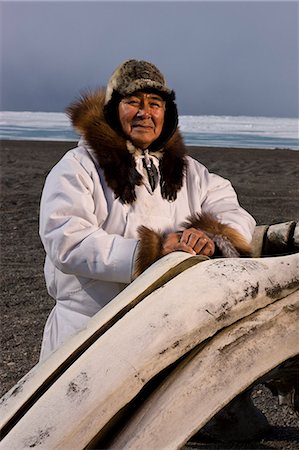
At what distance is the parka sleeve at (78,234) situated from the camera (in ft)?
7.52

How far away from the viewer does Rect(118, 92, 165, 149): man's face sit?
2.61 m

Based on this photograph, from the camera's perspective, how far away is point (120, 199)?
2527mm

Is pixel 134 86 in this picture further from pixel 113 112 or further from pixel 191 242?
pixel 191 242

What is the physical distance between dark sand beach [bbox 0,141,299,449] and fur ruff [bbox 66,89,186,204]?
1.10 meters

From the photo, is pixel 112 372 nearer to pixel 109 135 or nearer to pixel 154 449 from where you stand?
pixel 154 449

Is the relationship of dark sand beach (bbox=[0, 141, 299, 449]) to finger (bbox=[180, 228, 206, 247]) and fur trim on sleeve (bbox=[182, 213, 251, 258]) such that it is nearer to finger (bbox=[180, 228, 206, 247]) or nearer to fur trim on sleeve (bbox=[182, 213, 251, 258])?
fur trim on sleeve (bbox=[182, 213, 251, 258])

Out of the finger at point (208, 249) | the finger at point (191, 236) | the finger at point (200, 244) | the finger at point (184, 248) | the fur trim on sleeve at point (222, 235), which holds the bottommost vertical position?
the fur trim on sleeve at point (222, 235)

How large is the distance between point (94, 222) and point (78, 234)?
4.4 inches

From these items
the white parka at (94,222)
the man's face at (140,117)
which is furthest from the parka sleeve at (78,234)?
the man's face at (140,117)

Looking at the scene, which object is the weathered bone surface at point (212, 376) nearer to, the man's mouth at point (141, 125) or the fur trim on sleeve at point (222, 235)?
the fur trim on sleeve at point (222, 235)

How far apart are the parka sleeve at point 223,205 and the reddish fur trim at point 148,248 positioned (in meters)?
0.35

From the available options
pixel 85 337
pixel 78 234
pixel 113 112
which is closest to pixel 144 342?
pixel 85 337

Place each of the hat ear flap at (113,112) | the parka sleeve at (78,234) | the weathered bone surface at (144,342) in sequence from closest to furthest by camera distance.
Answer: the weathered bone surface at (144,342), the parka sleeve at (78,234), the hat ear flap at (113,112)

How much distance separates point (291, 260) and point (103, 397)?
0.54m
